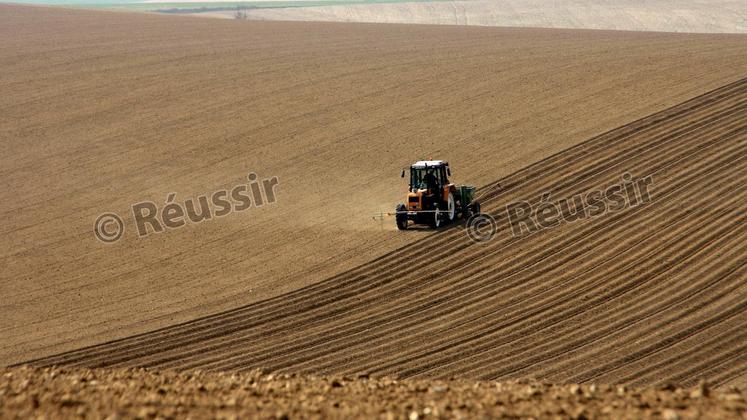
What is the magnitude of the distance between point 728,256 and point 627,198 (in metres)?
4.73

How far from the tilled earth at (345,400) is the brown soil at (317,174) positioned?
4.86 metres

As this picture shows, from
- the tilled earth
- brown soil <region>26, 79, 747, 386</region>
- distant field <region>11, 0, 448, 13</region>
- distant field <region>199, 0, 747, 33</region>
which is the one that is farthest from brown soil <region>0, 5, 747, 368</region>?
distant field <region>11, 0, 448, 13</region>

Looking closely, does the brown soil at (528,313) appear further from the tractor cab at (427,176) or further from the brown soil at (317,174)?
the tractor cab at (427,176)

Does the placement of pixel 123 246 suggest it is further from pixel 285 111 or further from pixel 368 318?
pixel 285 111

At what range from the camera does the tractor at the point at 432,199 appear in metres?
21.7

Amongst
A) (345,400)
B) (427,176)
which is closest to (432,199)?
(427,176)

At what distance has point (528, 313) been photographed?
16500 millimetres

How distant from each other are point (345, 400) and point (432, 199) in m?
13.0

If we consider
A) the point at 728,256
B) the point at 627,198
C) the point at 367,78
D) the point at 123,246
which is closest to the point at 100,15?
the point at 367,78

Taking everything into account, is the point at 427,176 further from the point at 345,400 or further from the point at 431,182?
the point at 345,400

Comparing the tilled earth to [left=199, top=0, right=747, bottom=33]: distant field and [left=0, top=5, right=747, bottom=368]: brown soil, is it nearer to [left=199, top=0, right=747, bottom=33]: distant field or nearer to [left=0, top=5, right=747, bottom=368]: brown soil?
[left=0, top=5, right=747, bottom=368]: brown soil

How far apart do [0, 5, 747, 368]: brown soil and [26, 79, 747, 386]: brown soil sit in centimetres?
7

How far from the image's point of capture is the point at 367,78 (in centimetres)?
3897

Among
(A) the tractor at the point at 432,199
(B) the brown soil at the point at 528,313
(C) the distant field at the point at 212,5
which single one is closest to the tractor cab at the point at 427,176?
(A) the tractor at the point at 432,199
